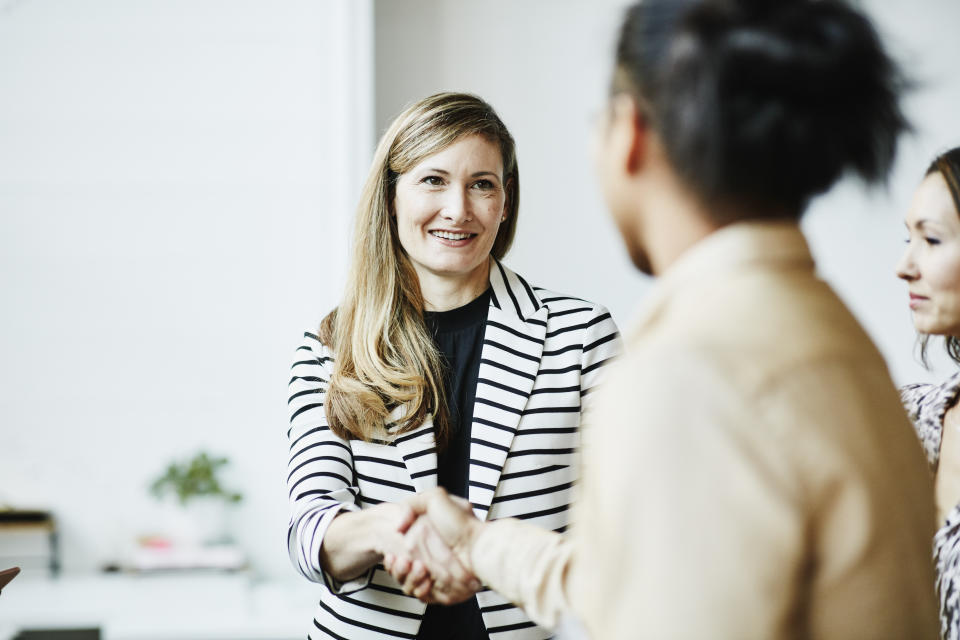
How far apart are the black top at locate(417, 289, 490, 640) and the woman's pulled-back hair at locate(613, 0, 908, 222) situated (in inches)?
34.9

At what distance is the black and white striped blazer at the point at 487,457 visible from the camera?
4.77 ft

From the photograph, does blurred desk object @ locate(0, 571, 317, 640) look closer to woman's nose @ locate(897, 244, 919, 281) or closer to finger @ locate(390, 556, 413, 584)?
finger @ locate(390, 556, 413, 584)

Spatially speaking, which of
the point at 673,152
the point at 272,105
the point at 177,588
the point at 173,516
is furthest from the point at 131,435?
the point at 673,152

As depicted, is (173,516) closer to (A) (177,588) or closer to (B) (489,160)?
(A) (177,588)

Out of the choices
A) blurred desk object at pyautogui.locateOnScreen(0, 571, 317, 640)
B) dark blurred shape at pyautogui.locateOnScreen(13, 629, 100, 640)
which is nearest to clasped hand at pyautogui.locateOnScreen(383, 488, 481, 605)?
blurred desk object at pyautogui.locateOnScreen(0, 571, 317, 640)

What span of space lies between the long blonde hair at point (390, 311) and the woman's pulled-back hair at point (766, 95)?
0.86 meters

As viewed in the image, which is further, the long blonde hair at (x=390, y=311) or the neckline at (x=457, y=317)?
the neckline at (x=457, y=317)

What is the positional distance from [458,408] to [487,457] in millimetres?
127

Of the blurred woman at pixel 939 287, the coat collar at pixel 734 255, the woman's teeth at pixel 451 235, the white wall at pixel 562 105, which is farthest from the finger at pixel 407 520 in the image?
the white wall at pixel 562 105

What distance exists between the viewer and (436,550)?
1.23m

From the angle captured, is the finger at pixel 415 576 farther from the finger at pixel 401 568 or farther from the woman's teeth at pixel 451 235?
the woman's teeth at pixel 451 235

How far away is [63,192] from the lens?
280cm

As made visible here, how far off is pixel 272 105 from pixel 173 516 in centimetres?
127

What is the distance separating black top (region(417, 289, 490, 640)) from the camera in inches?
58.2
